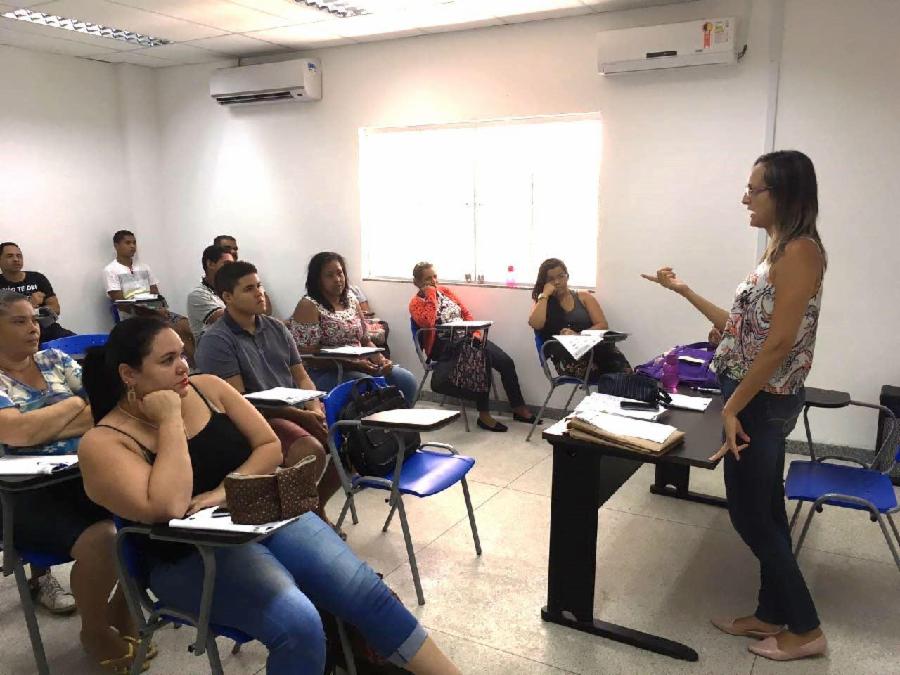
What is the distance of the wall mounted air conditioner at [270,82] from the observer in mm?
5441

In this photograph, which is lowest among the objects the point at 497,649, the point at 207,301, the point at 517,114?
the point at 497,649

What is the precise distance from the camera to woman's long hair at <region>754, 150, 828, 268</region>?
2.02 m

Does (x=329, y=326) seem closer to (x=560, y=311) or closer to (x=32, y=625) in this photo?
(x=560, y=311)

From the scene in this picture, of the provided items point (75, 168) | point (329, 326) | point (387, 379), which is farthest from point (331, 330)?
point (75, 168)

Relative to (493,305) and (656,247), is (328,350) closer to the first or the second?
(493,305)

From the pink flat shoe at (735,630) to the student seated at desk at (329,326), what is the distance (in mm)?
1967

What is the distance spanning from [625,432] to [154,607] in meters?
1.44

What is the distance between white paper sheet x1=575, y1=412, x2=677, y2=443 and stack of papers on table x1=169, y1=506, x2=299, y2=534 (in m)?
1.07

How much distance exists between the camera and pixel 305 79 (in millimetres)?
5426

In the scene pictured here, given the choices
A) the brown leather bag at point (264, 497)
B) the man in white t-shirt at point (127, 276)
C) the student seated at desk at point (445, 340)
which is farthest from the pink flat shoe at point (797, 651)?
the man in white t-shirt at point (127, 276)

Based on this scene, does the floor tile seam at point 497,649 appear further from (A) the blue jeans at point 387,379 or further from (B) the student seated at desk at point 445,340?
(B) the student seated at desk at point 445,340

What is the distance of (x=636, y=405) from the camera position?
2529 millimetres

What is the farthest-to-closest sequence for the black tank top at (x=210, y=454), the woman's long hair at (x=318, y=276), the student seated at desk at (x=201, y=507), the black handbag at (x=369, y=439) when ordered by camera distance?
the woman's long hair at (x=318, y=276)
the black handbag at (x=369, y=439)
the black tank top at (x=210, y=454)
the student seated at desk at (x=201, y=507)

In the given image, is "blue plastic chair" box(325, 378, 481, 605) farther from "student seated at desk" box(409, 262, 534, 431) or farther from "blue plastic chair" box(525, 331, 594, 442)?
"student seated at desk" box(409, 262, 534, 431)
